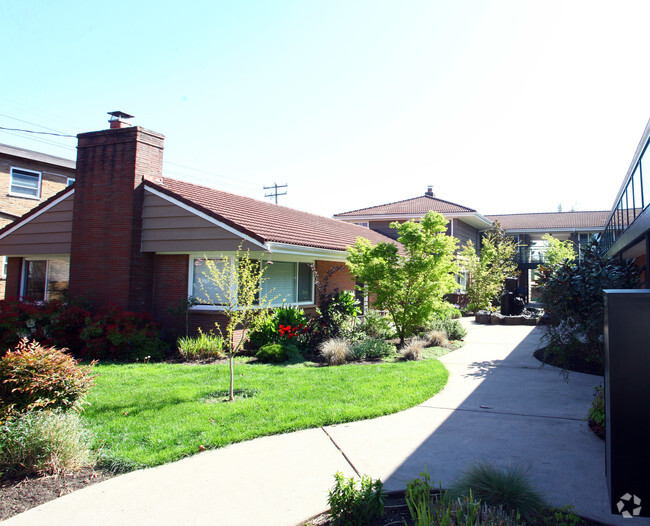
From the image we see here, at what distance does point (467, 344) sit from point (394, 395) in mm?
6388

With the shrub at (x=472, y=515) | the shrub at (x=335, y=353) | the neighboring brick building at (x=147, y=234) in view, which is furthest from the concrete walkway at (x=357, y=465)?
the neighboring brick building at (x=147, y=234)

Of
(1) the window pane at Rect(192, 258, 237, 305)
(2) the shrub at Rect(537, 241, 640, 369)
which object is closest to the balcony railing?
(2) the shrub at Rect(537, 241, 640, 369)

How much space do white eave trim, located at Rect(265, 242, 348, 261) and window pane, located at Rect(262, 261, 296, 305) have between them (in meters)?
0.65

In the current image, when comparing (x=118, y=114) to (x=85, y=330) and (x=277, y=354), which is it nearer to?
(x=85, y=330)

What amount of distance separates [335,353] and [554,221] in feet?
106

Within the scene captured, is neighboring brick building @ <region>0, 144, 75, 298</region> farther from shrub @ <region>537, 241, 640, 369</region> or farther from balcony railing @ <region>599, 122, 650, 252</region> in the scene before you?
balcony railing @ <region>599, 122, 650, 252</region>

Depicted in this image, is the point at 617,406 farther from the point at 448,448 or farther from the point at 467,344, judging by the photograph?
the point at 467,344

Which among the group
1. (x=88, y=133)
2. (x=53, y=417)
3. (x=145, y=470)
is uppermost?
(x=88, y=133)

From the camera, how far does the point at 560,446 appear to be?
4.91 metres

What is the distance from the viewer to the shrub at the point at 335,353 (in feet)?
31.9

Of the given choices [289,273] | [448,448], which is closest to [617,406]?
[448,448]

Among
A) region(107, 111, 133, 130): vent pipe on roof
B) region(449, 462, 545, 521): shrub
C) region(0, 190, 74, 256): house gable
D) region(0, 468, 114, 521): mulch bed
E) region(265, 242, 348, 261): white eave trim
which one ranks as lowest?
region(0, 468, 114, 521): mulch bed

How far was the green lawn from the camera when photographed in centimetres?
513

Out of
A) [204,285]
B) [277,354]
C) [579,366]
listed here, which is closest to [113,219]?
[204,285]
